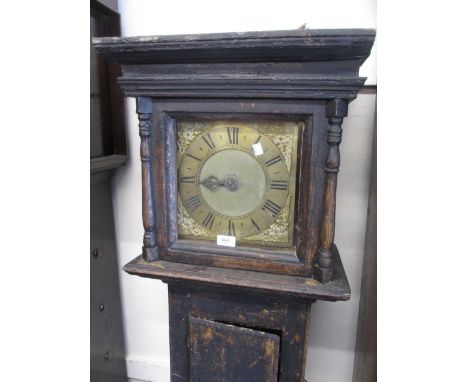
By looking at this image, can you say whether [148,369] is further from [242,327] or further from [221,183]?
[221,183]

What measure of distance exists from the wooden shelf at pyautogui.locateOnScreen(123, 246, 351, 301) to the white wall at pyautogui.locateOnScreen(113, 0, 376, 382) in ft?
1.10

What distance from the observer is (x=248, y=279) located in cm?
78

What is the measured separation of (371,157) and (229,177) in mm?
535

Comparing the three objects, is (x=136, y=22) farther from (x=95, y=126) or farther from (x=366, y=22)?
(x=366, y=22)

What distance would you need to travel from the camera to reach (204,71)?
Result: 735mm

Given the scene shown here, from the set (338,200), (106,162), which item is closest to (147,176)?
(106,162)

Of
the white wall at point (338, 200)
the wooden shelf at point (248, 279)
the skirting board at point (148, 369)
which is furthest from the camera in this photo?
the skirting board at point (148, 369)

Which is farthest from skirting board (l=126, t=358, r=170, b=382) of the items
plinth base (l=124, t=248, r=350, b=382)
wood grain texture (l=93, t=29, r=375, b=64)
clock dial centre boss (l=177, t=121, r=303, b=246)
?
wood grain texture (l=93, t=29, r=375, b=64)

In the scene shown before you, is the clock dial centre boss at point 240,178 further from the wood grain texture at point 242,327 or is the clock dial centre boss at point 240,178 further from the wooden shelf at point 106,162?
the wooden shelf at point 106,162

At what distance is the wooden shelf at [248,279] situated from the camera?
0.75 meters

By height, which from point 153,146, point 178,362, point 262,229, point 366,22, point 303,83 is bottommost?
point 178,362

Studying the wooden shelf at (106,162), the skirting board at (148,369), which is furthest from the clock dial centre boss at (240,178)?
the skirting board at (148,369)

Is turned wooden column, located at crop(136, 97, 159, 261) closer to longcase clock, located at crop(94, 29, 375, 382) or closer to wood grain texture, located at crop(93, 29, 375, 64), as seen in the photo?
longcase clock, located at crop(94, 29, 375, 382)

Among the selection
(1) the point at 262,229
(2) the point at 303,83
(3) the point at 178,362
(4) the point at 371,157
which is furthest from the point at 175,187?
(4) the point at 371,157
